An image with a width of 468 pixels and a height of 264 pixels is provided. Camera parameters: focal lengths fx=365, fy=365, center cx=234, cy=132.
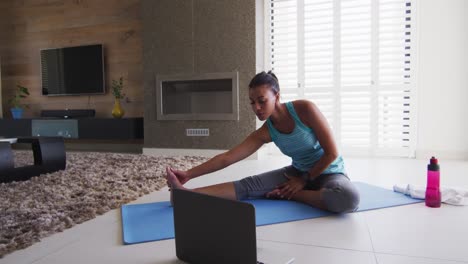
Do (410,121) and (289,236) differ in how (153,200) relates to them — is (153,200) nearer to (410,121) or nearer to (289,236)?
(289,236)

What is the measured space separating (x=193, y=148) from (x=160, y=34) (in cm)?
135

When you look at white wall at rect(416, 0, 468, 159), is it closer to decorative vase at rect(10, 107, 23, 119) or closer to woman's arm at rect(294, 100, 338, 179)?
woman's arm at rect(294, 100, 338, 179)

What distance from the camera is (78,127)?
458cm

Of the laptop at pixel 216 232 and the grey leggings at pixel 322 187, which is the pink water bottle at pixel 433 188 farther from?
the laptop at pixel 216 232

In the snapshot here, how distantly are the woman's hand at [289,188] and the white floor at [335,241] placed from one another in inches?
9.6

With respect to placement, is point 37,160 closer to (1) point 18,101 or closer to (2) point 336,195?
(2) point 336,195

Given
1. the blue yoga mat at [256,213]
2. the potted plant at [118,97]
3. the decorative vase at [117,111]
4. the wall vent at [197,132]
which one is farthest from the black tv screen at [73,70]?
the blue yoga mat at [256,213]

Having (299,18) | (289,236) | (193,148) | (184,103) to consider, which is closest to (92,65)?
(184,103)

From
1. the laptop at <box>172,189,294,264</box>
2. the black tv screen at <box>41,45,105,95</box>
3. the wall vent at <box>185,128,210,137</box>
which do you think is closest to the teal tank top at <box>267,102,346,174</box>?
the laptop at <box>172,189,294,264</box>

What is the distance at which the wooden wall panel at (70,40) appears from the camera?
470cm

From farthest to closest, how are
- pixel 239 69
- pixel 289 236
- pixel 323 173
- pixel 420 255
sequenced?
pixel 239 69, pixel 323 173, pixel 289 236, pixel 420 255

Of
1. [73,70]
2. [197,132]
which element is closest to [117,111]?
[73,70]

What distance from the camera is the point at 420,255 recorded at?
122 centimetres

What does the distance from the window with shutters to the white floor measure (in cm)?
204
